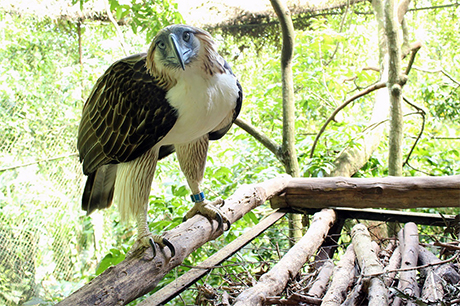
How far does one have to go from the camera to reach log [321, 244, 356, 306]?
991mm

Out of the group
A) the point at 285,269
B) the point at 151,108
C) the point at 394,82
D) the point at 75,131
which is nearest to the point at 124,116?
the point at 151,108

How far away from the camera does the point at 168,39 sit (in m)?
1.06

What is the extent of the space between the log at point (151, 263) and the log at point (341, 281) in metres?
0.48

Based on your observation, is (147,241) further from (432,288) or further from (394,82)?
(394,82)

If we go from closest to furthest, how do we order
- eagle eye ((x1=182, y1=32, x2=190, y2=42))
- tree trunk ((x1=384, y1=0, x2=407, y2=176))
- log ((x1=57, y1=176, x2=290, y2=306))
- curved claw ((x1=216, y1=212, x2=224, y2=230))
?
log ((x1=57, y1=176, x2=290, y2=306)) → eagle eye ((x1=182, y1=32, x2=190, y2=42)) → curved claw ((x1=216, y1=212, x2=224, y2=230)) → tree trunk ((x1=384, y1=0, x2=407, y2=176))

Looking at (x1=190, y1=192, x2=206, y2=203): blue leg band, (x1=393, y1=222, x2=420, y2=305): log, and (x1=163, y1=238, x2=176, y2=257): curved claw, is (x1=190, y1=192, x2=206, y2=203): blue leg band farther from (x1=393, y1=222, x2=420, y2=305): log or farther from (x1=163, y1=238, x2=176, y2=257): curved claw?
(x1=393, y1=222, x2=420, y2=305): log

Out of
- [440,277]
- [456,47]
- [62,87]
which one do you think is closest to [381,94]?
[456,47]

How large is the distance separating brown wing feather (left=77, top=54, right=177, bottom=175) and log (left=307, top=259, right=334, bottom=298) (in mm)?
694

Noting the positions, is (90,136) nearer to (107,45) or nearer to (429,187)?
(429,187)

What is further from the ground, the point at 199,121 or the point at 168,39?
the point at 168,39

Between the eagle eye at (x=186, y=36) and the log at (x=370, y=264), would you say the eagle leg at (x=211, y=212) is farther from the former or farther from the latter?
the eagle eye at (x=186, y=36)

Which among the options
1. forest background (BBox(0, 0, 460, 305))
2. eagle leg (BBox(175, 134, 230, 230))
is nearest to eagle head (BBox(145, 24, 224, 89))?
eagle leg (BBox(175, 134, 230, 230))

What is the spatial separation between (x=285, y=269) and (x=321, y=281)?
14 cm

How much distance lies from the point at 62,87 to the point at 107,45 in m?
0.68
